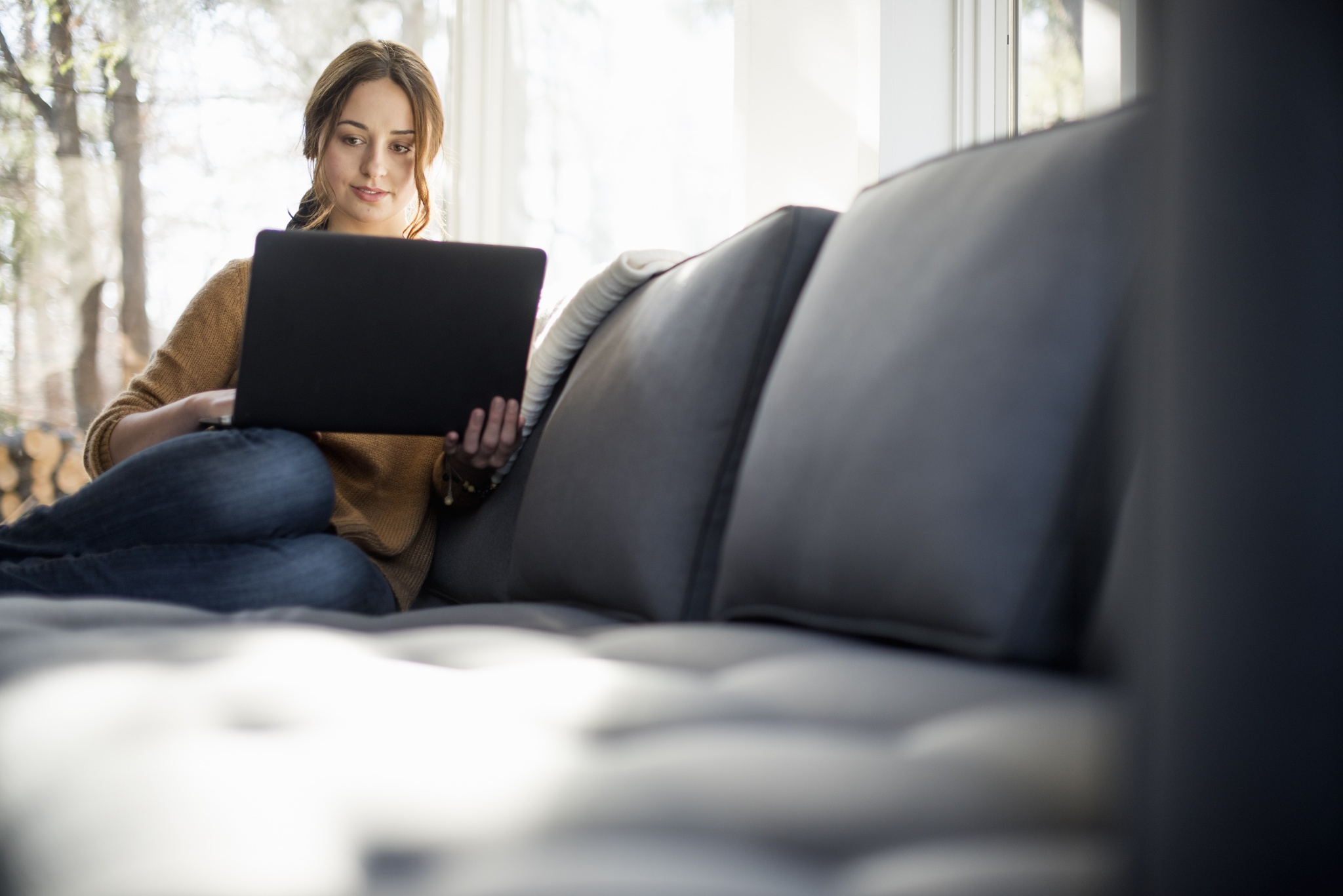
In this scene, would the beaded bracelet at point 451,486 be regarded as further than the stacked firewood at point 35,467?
No

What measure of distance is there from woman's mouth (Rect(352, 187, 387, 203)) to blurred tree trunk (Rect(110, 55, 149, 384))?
1.70 meters

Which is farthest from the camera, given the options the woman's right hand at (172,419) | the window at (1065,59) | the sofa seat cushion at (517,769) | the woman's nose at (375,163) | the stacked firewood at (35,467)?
the stacked firewood at (35,467)

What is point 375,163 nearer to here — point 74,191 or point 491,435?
point 491,435

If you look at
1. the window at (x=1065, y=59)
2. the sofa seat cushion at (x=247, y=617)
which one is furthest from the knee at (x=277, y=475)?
the window at (x=1065, y=59)

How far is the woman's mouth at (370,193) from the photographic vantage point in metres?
1.94

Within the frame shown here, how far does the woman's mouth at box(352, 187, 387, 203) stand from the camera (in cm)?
194

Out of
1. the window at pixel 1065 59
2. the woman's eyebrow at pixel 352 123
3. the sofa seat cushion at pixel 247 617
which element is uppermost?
the window at pixel 1065 59

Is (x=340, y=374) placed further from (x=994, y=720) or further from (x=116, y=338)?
(x=116, y=338)

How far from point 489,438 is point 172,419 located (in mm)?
489

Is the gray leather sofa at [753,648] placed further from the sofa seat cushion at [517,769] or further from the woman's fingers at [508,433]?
the woman's fingers at [508,433]

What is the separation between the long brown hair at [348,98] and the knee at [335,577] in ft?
2.84

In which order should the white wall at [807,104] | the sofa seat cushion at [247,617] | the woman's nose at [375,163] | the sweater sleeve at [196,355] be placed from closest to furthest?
the sofa seat cushion at [247,617] < the sweater sleeve at [196,355] < the woman's nose at [375,163] < the white wall at [807,104]

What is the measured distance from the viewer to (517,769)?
0.36m

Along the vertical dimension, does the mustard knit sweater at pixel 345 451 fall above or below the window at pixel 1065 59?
below
